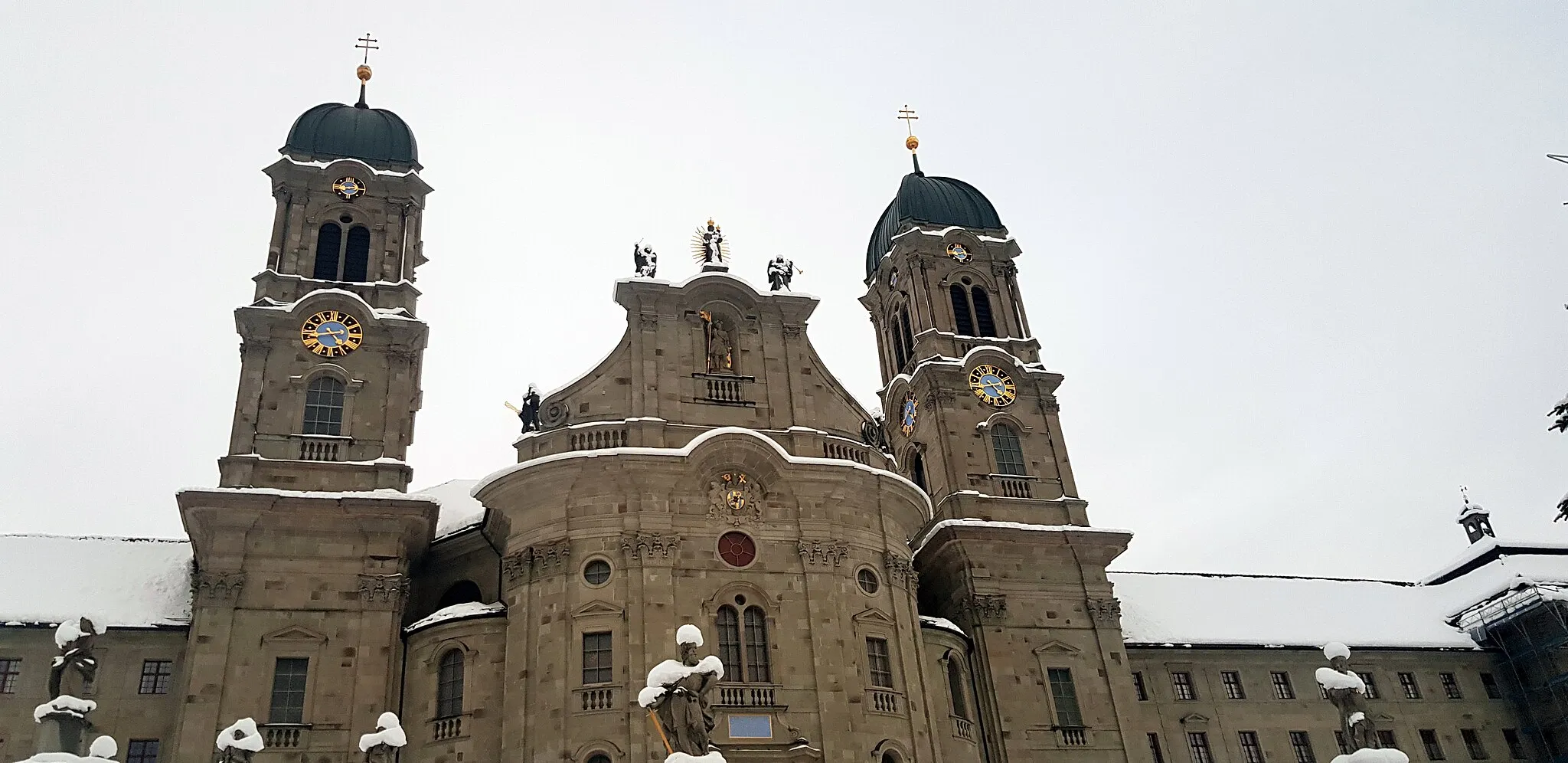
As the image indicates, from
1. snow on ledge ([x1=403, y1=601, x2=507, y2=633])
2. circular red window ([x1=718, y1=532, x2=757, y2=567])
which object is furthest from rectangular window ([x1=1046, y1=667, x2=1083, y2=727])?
snow on ledge ([x1=403, y1=601, x2=507, y2=633])

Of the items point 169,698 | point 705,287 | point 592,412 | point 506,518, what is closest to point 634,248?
point 705,287

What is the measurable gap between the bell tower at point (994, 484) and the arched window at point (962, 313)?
0.07 m

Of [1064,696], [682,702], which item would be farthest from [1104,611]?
[682,702]

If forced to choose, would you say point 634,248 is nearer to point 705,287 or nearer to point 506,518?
point 705,287

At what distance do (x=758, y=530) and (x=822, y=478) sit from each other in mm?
2454

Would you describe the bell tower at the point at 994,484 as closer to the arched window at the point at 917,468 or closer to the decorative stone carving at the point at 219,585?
the arched window at the point at 917,468

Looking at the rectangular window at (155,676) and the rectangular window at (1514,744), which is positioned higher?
the rectangular window at (155,676)

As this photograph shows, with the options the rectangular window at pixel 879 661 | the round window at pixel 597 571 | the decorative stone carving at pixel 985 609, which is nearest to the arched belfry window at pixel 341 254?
the round window at pixel 597 571

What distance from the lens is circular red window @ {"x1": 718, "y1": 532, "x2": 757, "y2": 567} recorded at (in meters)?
33.3

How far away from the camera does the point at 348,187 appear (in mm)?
40688

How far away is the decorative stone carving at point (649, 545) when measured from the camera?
32.3 m

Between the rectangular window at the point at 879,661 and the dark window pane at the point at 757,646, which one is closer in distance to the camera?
the dark window pane at the point at 757,646

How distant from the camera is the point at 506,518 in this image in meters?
34.0

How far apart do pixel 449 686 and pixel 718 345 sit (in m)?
12.8
